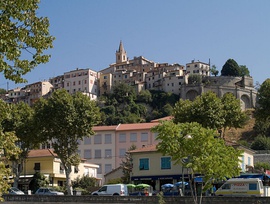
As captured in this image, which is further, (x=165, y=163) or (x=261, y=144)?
(x=261, y=144)

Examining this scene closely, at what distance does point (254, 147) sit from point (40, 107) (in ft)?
151

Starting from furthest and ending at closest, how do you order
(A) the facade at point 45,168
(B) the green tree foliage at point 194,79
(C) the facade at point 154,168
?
(B) the green tree foliage at point 194,79, (A) the facade at point 45,168, (C) the facade at point 154,168

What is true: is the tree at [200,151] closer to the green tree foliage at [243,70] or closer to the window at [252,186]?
the window at [252,186]

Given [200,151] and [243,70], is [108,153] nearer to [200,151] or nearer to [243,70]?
[200,151]

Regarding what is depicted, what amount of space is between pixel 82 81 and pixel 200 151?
14706 cm

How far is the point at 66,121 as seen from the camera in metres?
52.6

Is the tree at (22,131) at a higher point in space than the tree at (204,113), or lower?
lower

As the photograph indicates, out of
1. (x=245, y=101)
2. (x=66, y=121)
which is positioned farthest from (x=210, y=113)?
(x=245, y=101)

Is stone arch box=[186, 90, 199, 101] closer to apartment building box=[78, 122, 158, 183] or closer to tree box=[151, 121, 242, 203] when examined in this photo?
apartment building box=[78, 122, 158, 183]

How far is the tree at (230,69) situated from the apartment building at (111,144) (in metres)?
88.8

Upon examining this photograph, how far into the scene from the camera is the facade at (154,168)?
54.8 metres

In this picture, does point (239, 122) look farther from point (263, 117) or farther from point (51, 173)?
point (51, 173)


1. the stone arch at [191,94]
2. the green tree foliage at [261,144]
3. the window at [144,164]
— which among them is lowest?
the window at [144,164]

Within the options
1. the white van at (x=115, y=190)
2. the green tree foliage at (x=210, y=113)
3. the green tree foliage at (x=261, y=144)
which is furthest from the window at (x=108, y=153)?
the white van at (x=115, y=190)
